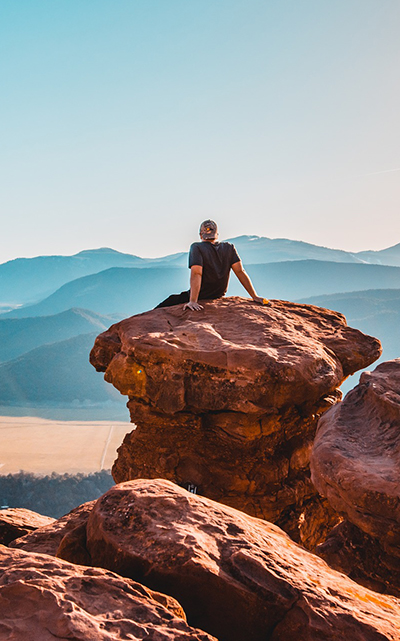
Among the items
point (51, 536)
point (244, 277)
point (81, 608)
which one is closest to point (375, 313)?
point (244, 277)

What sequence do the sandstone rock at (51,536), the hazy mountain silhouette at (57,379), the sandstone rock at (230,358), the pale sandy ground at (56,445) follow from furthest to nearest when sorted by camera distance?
the hazy mountain silhouette at (57,379) → the pale sandy ground at (56,445) → the sandstone rock at (230,358) → the sandstone rock at (51,536)

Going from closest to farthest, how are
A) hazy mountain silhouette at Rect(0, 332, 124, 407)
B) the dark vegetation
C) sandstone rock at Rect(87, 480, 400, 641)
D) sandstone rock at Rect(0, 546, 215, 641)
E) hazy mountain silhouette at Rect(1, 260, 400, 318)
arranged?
sandstone rock at Rect(0, 546, 215, 641), sandstone rock at Rect(87, 480, 400, 641), the dark vegetation, hazy mountain silhouette at Rect(0, 332, 124, 407), hazy mountain silhouette at Rect(1, 260, 400, 318)

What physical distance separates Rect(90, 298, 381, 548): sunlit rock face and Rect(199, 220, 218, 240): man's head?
1.13 meters

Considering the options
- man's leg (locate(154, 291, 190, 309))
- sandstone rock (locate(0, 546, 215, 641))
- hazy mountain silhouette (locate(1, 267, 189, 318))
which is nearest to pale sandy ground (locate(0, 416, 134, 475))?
man's leg (locate(154, 291, 190, 309))

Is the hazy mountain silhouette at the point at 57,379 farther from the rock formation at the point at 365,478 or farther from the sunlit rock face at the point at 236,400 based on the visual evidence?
the rock formation at the point at 365,478

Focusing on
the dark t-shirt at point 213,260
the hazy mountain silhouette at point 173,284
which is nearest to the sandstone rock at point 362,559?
the dark t-shirt at point 213,260

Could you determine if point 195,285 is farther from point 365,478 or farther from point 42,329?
point 42,329

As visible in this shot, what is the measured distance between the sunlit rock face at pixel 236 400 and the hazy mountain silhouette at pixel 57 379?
229 feet

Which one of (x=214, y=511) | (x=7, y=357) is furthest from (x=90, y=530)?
(x=7, y=357)

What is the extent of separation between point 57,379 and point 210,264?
241 ft

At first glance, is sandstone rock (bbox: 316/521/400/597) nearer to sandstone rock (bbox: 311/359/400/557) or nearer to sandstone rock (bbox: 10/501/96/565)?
sandstone rock (bbox: 311/359/400/557)

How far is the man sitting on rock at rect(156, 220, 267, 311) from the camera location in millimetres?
6922

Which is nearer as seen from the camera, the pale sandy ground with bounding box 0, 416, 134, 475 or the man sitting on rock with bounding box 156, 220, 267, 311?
the man sitting on rock with bounding box 156, 220, 267, 311

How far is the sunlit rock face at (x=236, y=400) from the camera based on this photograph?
5793 mm
